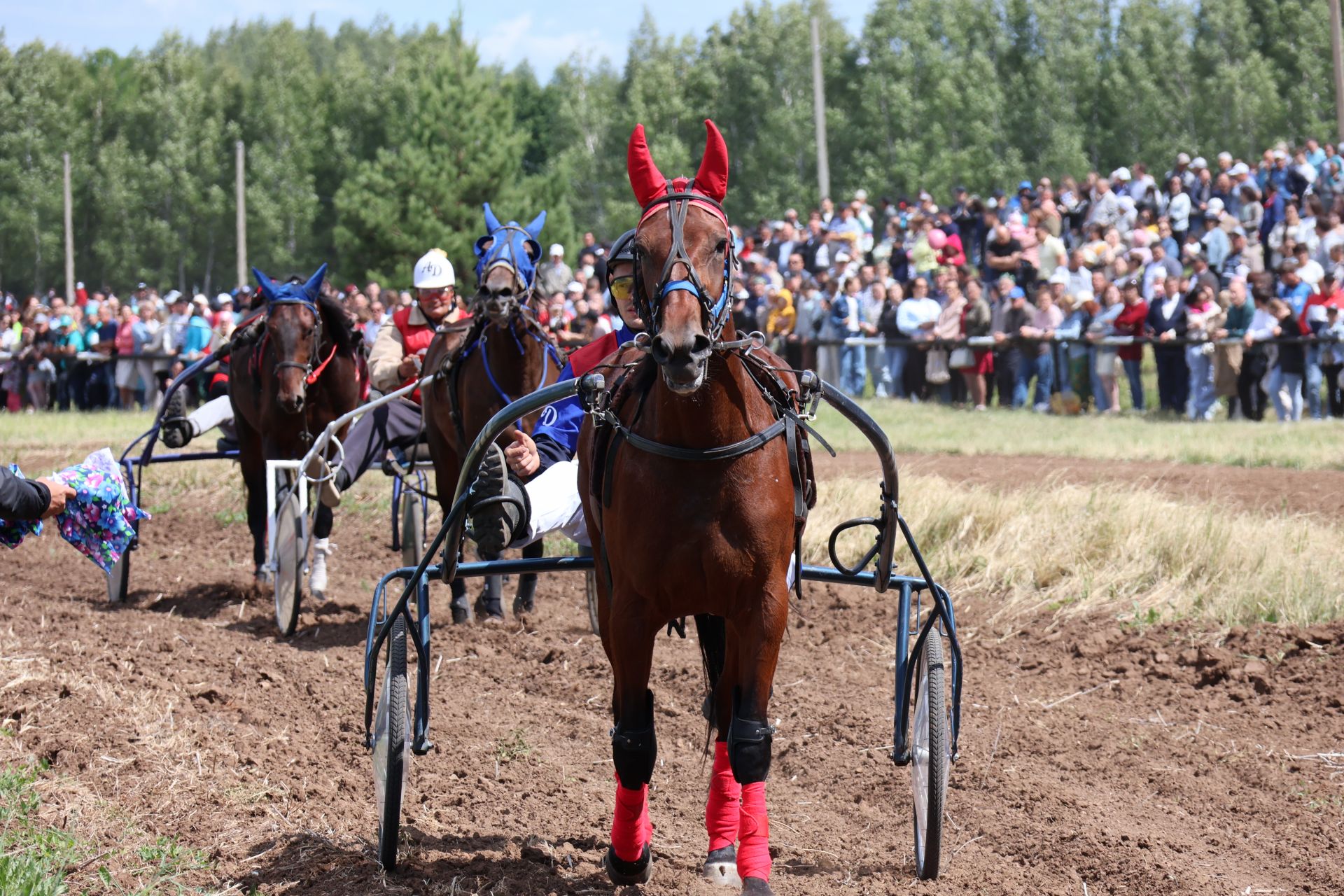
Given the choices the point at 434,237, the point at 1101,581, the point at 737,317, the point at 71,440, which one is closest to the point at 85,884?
the point at 1101,581

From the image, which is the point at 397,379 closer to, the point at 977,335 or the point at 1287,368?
the point at 1287,368

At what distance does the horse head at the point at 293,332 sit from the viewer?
8656 mm

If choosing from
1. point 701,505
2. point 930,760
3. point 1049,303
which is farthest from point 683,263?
point 1049,303

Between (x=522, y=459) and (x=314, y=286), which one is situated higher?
(x=314, y=286)

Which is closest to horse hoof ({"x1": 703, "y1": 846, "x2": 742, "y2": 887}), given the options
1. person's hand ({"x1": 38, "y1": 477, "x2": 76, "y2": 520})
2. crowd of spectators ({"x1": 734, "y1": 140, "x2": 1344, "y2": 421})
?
person's hand ({"x1": 38, "y1": 477, "x2": 76, "y2": 520})

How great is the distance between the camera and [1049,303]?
16062 mm

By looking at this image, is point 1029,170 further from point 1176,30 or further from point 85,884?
point 85,884

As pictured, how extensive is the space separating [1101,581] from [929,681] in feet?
11.8

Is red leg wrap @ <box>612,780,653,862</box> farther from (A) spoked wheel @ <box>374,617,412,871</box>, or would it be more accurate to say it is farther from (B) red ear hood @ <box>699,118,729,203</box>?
(B) red ear hood @ <box>699,118,729,203</box>

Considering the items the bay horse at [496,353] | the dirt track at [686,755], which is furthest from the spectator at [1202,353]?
the bay horse at [496,353]

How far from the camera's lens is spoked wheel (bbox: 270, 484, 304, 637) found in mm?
7848

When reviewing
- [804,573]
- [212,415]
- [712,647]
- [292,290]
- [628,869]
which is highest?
[292,290]

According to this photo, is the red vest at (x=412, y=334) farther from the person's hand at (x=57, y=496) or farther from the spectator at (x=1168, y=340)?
the spectator at (x=1168, y=340)

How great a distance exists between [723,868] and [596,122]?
1866 inches
